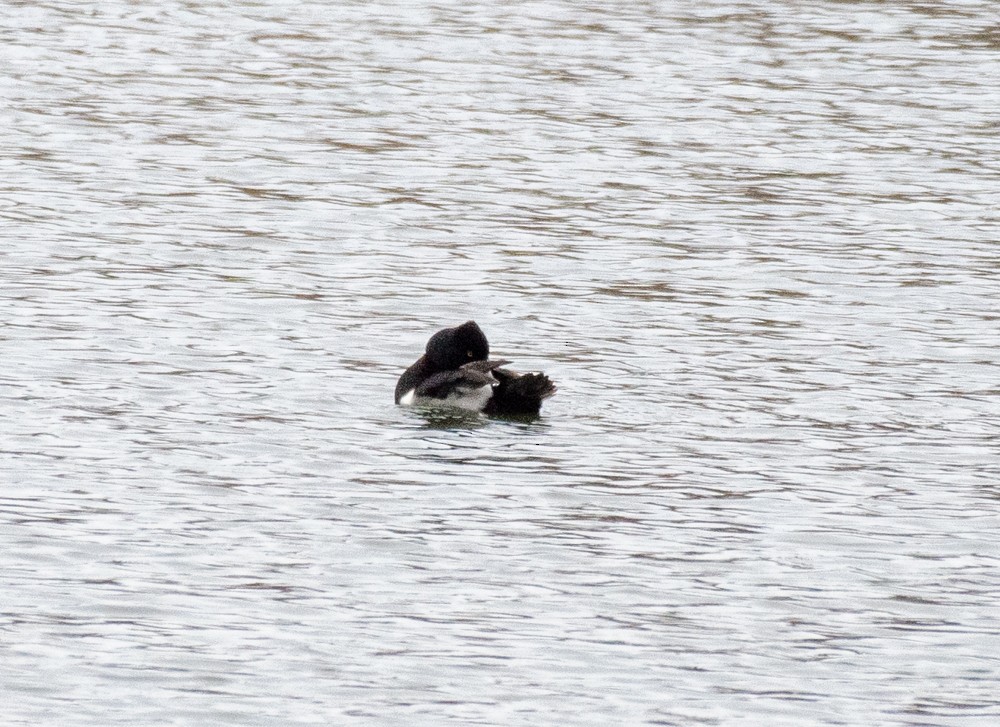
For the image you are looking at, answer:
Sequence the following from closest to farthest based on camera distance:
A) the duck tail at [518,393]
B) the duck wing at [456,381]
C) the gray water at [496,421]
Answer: the gray water at [496,421] → the duck tail at [518,393] → the duck wing at [456,381]

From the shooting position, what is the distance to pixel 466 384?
40.9 ft

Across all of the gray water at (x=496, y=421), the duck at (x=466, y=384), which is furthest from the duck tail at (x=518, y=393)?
the gray water at (x=496, y=421)

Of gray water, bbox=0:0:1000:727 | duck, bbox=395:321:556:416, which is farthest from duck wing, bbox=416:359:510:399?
gray water, bbox=0:0:1000:727

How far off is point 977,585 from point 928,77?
57.3ft

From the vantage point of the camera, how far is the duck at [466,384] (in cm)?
1227

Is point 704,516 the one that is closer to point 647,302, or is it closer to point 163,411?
point 163,411

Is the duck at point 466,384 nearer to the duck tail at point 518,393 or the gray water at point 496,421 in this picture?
the duck tail at point 518,393

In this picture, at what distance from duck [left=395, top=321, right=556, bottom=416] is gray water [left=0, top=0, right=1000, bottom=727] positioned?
0.53 ft

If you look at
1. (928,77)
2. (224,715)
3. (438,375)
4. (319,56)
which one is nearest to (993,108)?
(928,77)

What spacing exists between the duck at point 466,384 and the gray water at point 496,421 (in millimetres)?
161

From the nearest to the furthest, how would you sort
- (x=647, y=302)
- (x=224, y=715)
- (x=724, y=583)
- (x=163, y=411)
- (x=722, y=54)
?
(x=224, y=715)
(x=724, y=583)
(x=163, y=411)
(x=647, y=302)
(x=722, y=54)

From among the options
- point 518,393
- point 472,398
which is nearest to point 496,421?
point 472,398

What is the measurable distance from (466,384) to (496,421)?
271 mm

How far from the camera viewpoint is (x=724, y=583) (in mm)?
9367
